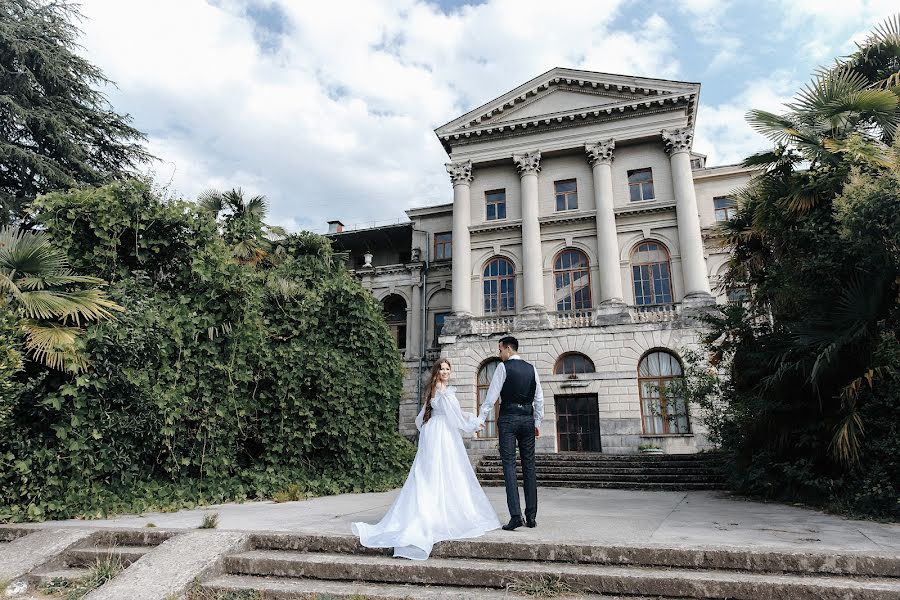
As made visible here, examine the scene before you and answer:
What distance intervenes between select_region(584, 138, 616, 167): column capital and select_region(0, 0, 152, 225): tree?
1918 cm

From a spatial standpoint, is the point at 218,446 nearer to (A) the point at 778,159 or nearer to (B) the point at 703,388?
(B) the point at 703,388

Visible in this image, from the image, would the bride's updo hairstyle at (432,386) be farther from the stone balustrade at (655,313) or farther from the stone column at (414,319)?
the stone column at (414,319)

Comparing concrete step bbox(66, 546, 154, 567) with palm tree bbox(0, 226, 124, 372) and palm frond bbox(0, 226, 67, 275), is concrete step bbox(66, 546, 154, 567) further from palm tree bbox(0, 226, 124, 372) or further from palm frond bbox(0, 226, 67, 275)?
palm frond bbox(0, 226, 67, 275)

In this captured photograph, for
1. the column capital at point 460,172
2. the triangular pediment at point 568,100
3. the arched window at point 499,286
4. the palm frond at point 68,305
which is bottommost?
the palm frond at point 68,305

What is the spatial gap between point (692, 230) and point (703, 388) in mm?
12616

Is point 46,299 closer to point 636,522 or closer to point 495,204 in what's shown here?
point 636,522

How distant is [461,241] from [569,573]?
71.8 ft

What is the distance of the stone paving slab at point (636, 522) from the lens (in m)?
5.17

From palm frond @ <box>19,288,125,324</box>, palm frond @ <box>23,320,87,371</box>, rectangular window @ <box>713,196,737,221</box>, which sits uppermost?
rectangular window @ <box>713,196,737,221</box>

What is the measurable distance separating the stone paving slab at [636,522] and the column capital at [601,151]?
17853mm

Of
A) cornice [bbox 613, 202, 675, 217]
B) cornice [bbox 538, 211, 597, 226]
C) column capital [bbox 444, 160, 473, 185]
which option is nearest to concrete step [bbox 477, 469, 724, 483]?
cornice [bbox 538, 211, 597, 226]

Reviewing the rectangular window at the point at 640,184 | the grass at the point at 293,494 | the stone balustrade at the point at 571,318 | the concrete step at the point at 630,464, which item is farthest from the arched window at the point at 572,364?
the grass at the point at 293,494

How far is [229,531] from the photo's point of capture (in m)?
5.87

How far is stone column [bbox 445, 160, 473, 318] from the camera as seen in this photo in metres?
24.9
